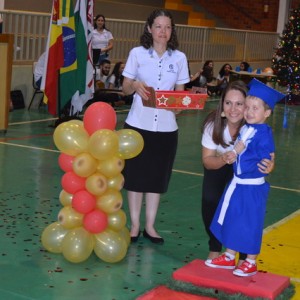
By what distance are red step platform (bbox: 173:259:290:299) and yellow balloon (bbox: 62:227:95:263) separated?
0.71 metres

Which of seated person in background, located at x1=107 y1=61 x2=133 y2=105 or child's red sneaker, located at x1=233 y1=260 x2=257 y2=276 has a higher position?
seated person in background, located at x1=107 y1=61 x2=133 y2=105

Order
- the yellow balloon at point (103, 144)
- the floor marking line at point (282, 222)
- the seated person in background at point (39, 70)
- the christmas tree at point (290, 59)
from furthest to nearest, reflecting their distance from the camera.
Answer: the christmas tree at point (290, 59)
the seated person in background at point (39, 70)
the floor marking line at point (282, 222)
the yellow balloon at point (103, 144)

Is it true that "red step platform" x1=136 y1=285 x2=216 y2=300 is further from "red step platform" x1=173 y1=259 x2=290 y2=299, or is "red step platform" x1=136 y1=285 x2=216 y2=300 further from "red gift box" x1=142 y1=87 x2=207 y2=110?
"red gift box" x1=142 y1=87 x2=207 y2=110

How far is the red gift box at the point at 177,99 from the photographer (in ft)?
16.9

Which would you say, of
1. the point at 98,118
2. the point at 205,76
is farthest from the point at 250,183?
the point at 205,76

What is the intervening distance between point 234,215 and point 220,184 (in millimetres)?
383

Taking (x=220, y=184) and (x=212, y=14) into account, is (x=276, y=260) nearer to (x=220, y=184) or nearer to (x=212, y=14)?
(x=220, y=184)

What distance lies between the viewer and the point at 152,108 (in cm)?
548

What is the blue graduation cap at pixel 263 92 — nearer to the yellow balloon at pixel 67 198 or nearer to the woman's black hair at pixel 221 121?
the woman's black hair at pixel 221 121

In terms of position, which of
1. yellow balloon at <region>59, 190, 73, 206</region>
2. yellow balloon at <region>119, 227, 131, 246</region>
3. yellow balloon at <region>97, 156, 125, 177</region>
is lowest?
yellow balloon at <region>119, 227, 131, 246</region>

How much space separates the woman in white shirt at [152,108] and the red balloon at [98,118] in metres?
0.30

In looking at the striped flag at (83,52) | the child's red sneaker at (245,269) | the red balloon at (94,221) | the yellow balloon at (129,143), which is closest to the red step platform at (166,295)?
the child's red sneaker at (245,269)

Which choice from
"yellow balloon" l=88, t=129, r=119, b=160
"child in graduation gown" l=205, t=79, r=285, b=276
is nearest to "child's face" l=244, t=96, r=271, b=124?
"child in graduation gown" l=205, t=79, r=285, b=276

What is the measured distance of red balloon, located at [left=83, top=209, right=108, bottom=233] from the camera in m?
5.12
